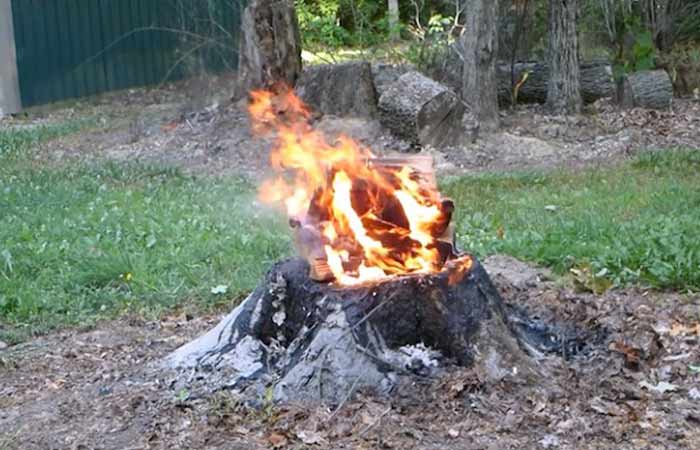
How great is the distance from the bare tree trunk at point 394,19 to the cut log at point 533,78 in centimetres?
409

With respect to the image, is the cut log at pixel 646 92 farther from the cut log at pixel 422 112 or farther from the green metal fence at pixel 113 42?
the green metal fence at pixel 113 42

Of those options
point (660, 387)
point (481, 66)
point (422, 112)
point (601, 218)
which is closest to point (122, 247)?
point (601, 218)

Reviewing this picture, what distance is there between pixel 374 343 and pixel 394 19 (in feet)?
49.7

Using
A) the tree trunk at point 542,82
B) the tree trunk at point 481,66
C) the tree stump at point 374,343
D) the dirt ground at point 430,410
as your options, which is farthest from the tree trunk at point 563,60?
the tree stump at point 374,343

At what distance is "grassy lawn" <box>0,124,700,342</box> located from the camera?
6.61 metres

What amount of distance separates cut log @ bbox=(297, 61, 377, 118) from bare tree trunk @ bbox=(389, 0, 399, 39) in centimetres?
523

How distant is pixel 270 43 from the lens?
1330 cm

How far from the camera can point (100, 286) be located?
7.00 m

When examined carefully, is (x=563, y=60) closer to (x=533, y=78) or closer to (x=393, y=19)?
(x=533, y=78)

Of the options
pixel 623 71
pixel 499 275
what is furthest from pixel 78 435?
pixel 623 71

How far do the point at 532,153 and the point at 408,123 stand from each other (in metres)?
1.35

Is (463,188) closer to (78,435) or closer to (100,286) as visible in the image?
(100,286)

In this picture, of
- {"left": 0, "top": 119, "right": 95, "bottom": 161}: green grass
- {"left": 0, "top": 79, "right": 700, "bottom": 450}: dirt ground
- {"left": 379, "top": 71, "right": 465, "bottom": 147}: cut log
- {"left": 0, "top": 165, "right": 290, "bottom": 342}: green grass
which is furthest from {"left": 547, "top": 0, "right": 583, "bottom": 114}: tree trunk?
{"left": 0, "top": 79, "right": 700, "bottom": 450}: dirt ground

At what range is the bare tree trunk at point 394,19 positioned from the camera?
1802 cm
